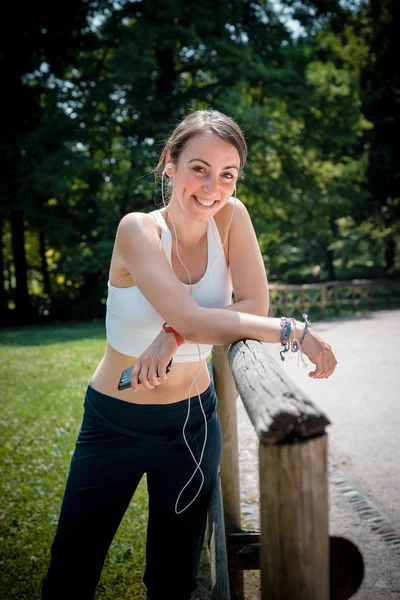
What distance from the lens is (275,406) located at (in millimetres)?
1138

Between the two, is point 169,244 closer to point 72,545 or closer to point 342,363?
point 72,545

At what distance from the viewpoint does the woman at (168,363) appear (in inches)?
77.8

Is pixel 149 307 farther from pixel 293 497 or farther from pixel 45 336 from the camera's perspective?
pixel 45 336

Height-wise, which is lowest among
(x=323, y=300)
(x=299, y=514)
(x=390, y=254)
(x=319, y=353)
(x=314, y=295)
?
(x=323, y=300)

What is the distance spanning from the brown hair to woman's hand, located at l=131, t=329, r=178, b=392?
921mm

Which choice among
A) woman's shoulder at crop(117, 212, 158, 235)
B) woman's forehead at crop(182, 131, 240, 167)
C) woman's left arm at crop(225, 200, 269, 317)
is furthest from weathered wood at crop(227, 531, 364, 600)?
woman's forehead at crop(182, 131, 240, 167)

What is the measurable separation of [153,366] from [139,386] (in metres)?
0.31

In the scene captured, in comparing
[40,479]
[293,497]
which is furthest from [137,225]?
[40,479]

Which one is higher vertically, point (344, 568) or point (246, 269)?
point (246, 269)

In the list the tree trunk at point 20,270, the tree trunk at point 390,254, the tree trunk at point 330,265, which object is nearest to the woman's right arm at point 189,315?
the tree trunk at point 20,270

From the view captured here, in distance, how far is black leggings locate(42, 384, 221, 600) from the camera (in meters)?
2.09

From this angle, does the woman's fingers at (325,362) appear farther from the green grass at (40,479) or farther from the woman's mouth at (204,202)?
the green grass at (40,479)

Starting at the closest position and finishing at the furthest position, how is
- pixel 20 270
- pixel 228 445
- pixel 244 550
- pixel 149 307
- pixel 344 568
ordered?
pixel 344 568, pixel 149 307, pixel 244 550, pixel 228 445, pixel 20 270

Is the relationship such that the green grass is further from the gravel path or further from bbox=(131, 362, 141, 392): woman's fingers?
bbox=(131, 362, 141, 392): woman's fingers
